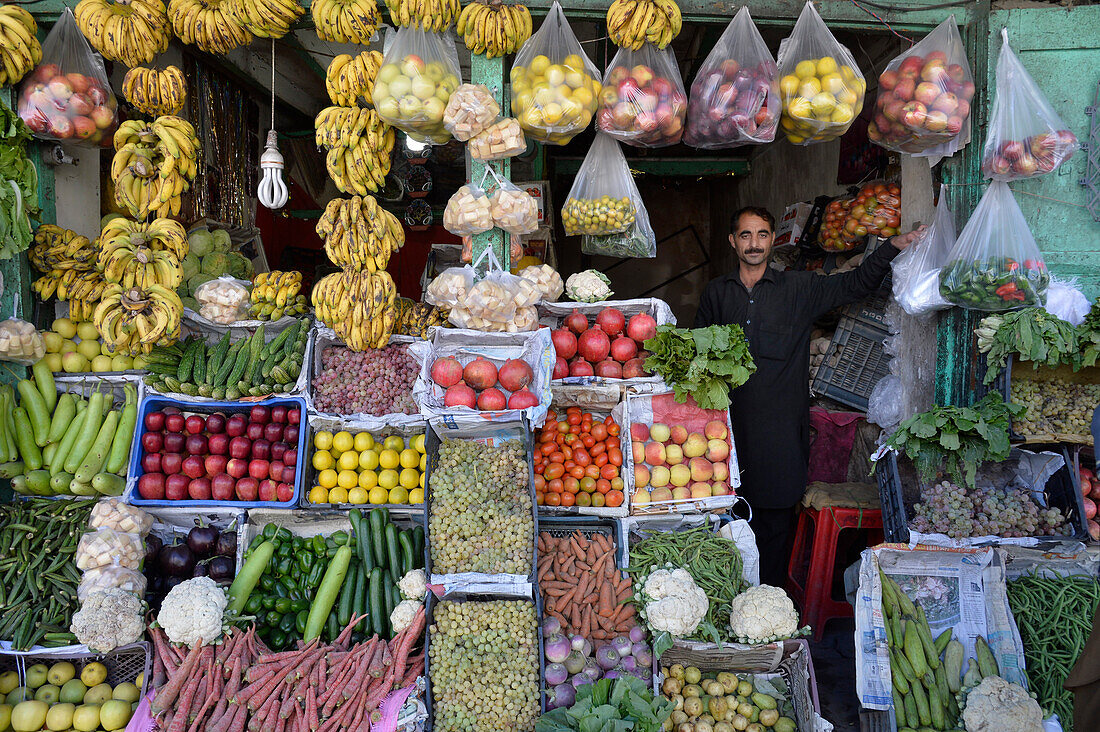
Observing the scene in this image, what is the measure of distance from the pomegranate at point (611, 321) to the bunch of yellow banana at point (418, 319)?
893 mm

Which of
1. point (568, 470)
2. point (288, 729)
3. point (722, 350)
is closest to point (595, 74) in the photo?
point (722, 350)

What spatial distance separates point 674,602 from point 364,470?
1.67m

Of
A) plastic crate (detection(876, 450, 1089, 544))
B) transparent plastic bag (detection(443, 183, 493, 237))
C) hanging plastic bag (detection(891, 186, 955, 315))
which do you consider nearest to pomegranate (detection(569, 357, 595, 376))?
transparent plastic bag (detection(443, 183, 493, 237))

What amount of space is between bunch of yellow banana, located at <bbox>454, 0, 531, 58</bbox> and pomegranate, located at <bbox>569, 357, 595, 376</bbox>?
65.4 inches

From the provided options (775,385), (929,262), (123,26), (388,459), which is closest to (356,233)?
(388,459)

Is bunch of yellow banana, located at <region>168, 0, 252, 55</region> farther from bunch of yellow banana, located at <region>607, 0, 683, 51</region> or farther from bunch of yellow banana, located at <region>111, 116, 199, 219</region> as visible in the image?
bunch of yellow banana, located at <region>607, 0, 683, 51</region>

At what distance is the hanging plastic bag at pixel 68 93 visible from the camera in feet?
11.6

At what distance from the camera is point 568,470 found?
10.9 ft

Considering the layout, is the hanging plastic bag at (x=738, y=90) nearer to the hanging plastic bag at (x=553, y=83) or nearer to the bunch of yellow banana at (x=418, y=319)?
the hanging plastic bag at (x=553, y=83)

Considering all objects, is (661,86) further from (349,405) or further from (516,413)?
(349,405)

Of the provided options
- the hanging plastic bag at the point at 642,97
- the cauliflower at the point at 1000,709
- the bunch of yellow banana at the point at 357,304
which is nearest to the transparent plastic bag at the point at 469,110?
the hanging plastic bag at the point at 642,97

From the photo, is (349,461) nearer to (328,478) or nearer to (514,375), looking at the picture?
(328,478)

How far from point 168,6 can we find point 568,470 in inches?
135

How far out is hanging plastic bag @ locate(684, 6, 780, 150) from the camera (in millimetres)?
3244
